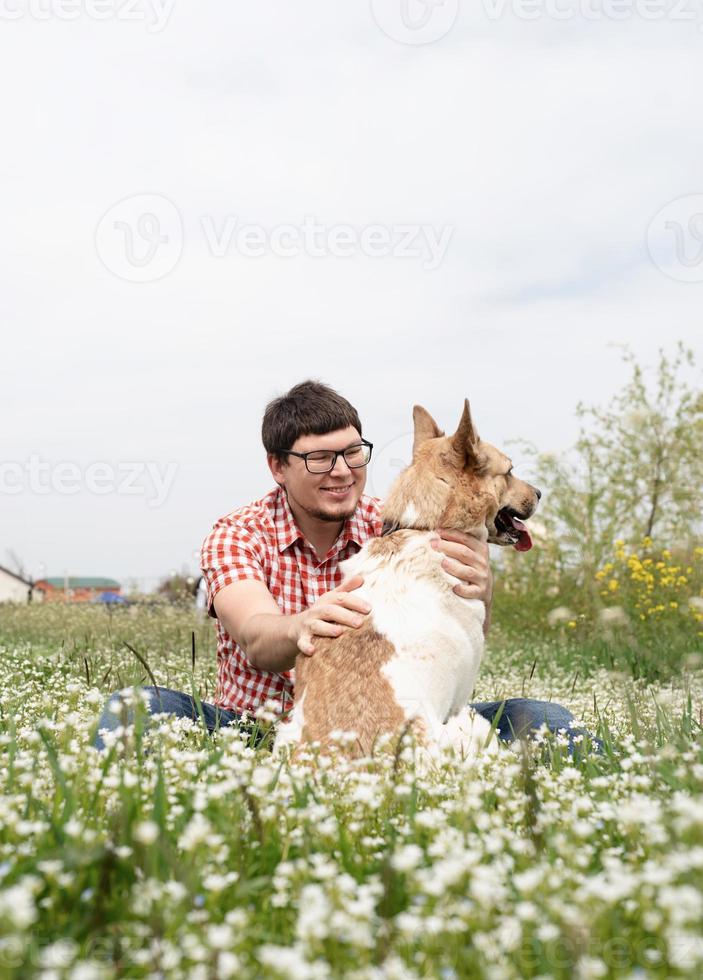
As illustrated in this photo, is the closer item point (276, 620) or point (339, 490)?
point (276, 620)

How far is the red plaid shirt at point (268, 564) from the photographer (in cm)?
546

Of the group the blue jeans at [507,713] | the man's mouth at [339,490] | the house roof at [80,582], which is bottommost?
the house roof at [80,582]

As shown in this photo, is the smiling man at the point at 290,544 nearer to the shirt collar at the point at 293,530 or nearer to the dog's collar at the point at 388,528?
the shirt collar at the point at 293,530

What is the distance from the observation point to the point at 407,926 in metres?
1.89

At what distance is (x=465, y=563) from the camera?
4.88 meters

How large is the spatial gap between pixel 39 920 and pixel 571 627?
453 inches

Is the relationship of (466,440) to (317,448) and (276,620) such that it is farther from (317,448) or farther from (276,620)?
(276,620)

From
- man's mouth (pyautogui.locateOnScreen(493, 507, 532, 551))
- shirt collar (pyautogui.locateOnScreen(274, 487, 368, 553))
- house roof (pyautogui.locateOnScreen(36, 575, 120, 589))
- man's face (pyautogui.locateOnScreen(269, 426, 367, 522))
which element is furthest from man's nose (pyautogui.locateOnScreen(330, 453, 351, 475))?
house roof (pyautogui.locateOnScreen(36, 575, 120, 589))

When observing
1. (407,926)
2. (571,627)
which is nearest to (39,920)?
(407,926)

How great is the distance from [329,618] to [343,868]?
1915 mm

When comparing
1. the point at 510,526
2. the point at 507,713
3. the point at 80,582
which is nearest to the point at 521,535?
the point at 510,526

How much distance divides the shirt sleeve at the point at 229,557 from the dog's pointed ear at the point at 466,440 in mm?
1398

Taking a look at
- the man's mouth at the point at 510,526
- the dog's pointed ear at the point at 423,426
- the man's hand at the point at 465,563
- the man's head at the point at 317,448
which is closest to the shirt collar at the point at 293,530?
the man's head at the point at 317,448

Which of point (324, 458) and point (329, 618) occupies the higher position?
point (324, 458)
